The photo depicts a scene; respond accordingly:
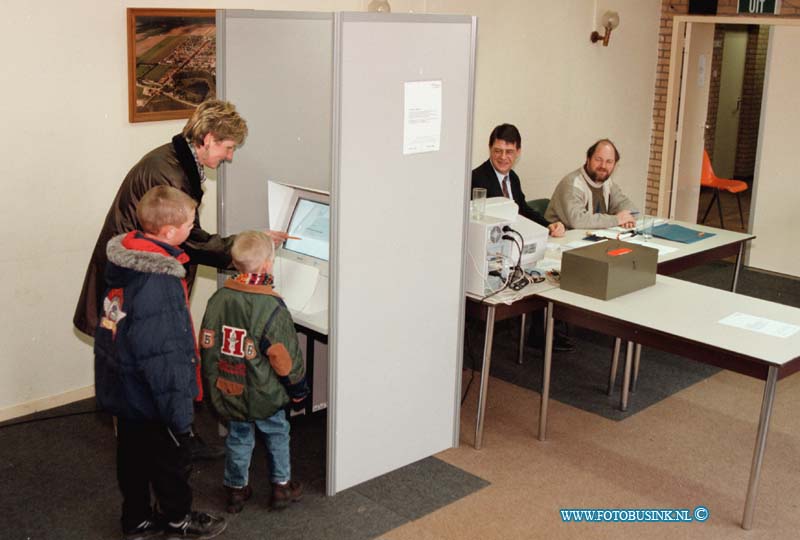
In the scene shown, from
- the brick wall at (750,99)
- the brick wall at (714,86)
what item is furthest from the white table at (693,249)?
the brick wall at (750,99)

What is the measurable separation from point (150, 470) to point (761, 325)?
2.67 metres

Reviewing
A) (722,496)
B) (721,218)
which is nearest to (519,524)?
(722,496)

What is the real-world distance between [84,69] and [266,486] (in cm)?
226

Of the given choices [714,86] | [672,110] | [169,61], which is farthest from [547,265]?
[714,86]

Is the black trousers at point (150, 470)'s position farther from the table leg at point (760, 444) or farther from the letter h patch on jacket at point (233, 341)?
the table leg at point (760, 444)

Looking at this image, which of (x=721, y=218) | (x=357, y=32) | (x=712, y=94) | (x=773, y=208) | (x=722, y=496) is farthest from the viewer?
(x=712, y=94)

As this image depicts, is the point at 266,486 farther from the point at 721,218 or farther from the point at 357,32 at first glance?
the point at 721,218

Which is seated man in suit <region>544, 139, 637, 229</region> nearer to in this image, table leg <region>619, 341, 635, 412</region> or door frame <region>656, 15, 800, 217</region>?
table leg <region>619, 341, 635, 412</region>

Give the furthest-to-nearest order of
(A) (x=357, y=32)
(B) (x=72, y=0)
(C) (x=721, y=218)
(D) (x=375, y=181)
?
(C) (x=721, y=218) < (B) (x=72, y=0) < (D) (x=375, y=181) < (A) (x=357, y=32)

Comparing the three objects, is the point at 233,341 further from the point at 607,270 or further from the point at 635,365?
the point at 635,365

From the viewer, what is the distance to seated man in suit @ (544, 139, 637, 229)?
19.1 feet

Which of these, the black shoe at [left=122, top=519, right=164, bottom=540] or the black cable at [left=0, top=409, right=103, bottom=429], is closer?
the black shoe at [left=122, top=519, right=164, bottom=540]

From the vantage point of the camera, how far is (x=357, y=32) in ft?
12.1

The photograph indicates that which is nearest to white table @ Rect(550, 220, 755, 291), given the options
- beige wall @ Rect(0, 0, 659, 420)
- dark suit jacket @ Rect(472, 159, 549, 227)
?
dark suit jacket @ Rect(472, 159, 549, 227)
